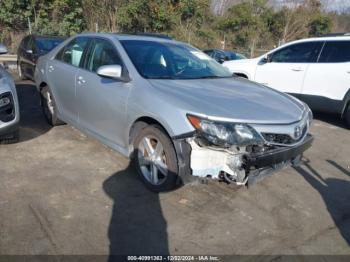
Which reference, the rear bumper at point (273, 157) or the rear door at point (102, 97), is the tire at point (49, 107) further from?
the rear bumper at point (273, 157)

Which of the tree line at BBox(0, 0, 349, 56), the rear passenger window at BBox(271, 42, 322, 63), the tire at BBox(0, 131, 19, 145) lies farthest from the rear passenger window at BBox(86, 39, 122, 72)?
the tree line at BBox(0, 0, 349, 56)

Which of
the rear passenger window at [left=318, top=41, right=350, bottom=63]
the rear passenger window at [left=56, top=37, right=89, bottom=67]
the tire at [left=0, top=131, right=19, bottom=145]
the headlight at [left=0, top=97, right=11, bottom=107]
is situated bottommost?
the tire at [left=0, top=131, right=19, bottom=145]

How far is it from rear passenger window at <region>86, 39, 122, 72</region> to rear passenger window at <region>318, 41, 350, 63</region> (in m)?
4.67

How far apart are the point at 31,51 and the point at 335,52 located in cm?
759

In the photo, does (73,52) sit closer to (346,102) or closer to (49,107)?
(49,107)

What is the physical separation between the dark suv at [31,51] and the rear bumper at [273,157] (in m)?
7.80

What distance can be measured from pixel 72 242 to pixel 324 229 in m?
2.25

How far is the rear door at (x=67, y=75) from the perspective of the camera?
4.76 meters

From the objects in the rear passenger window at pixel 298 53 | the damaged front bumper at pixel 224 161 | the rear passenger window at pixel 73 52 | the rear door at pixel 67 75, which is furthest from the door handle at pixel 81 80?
the rear passenger window at pixel 298 53

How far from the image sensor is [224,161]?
3.12m

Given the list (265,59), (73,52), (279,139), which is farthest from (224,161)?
(265,59)

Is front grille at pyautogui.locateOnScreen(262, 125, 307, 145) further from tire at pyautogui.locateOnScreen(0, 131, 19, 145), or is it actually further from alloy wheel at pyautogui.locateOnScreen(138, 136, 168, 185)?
tire at pyautogui.locateOnScreen(0, 131, 19, 145)

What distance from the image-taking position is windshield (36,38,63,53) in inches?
373

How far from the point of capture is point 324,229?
3.20m
